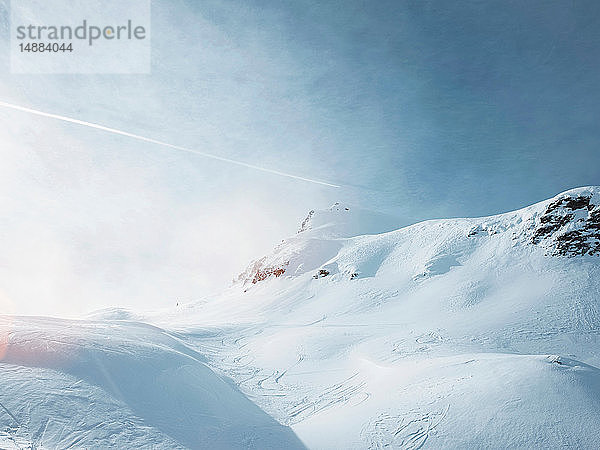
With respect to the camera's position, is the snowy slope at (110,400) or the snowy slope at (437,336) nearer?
the snowy slope at (110,400)

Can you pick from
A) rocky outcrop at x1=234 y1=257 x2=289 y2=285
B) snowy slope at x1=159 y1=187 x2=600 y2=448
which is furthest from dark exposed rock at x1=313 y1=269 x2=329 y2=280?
rocky outcrop at x1=234 y1=257 x2=289 y2=285

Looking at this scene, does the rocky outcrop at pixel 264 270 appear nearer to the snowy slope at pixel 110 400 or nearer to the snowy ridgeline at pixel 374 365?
the snowy ridgeline at pixel 374 365

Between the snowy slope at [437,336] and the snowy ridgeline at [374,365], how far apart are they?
6cm

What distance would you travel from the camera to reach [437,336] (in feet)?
50.5

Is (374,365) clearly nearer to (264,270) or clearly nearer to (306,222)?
(264,270)

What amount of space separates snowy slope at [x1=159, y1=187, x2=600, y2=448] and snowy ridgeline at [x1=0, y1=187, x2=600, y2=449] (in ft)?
0.21

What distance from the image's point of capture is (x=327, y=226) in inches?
2142

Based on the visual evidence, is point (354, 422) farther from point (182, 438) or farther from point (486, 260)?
point (486, 260)

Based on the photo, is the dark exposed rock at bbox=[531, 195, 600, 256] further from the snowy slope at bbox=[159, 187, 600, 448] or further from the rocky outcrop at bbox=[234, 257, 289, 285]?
the rocky outcrop at bbox=[234, 257, 289, 285]

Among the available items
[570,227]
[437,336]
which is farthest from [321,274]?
[570,227]

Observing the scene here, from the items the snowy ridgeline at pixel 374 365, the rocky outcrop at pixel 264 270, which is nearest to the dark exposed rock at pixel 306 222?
the rocky outcrop at pixel 264 270

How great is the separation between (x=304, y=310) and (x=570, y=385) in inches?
786

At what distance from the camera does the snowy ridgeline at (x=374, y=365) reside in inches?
271

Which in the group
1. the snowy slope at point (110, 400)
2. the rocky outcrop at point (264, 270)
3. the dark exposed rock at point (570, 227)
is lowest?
the rocky outcrop at point (264, 270)
